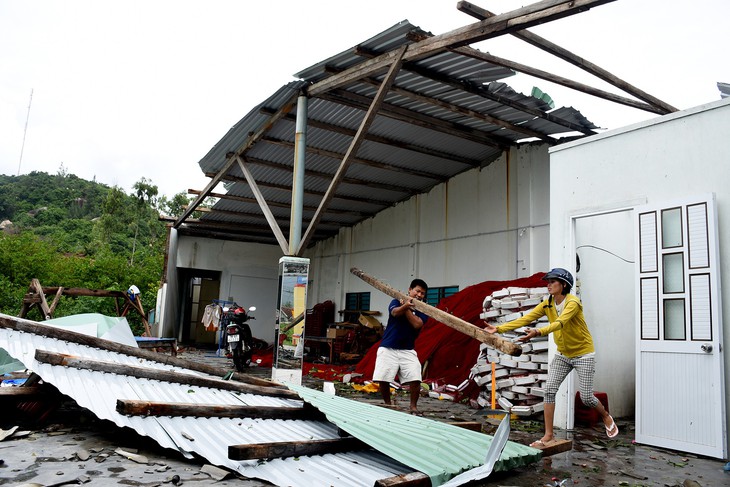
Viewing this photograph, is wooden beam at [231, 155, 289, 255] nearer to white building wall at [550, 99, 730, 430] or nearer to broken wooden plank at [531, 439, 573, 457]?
white building wall at [550, 99, 730, 430]

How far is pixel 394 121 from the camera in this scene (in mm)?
10711

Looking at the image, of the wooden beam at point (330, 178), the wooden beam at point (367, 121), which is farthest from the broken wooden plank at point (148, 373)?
the wooden beam at point (330, 178)

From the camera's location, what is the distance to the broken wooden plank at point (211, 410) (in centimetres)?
374

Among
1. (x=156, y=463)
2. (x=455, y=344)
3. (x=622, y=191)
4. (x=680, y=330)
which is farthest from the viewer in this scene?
(x=455, y=344)

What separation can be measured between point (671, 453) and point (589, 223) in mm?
3207

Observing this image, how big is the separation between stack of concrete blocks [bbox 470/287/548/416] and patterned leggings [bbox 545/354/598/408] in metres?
1.60

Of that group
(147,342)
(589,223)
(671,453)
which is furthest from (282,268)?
(671,453)

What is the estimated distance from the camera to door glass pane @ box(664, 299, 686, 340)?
17.8 feet

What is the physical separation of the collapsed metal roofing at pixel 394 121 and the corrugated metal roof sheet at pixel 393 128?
0.02 meters

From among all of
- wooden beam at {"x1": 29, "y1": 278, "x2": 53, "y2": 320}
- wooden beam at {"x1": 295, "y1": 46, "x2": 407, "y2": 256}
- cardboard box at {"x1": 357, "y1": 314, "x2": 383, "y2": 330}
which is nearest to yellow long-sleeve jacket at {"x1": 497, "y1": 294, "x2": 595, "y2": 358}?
wooden beam at {"x1": 295, "y1": 46, "x2": 407, "y2": 256}

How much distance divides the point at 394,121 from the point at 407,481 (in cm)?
873

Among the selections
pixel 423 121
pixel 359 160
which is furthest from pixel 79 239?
pixel 423 121

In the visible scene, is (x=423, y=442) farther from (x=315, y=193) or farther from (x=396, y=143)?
(x=315, y=193)

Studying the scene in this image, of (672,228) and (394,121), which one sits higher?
(394,121)
